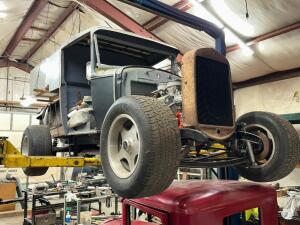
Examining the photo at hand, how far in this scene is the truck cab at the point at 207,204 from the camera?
6.29ft

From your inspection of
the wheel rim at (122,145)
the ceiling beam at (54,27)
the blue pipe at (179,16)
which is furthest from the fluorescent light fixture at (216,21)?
the wheel rim at (122,145)

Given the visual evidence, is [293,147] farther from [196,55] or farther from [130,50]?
[130,50]

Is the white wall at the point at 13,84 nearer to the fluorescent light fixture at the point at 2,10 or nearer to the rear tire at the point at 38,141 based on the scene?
the fluorescent light fixture at the point at 2,10

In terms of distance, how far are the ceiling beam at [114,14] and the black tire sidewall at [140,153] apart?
539 centimetres

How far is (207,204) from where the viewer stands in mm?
1981

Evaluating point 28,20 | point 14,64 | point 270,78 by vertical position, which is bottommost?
point 270,78

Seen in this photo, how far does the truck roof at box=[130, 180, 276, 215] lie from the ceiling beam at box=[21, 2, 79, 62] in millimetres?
7739

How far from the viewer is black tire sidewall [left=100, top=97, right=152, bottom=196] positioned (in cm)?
203

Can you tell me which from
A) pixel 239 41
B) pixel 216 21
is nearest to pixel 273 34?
pixel 239 41

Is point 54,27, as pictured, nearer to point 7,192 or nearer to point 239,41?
point 7,192

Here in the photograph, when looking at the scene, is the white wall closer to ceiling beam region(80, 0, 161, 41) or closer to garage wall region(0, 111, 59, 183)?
garage wall region(0, 111, 59, 183)

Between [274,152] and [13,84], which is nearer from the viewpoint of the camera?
[274,152]

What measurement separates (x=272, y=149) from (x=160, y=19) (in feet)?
17.5

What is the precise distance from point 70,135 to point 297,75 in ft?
22.4
